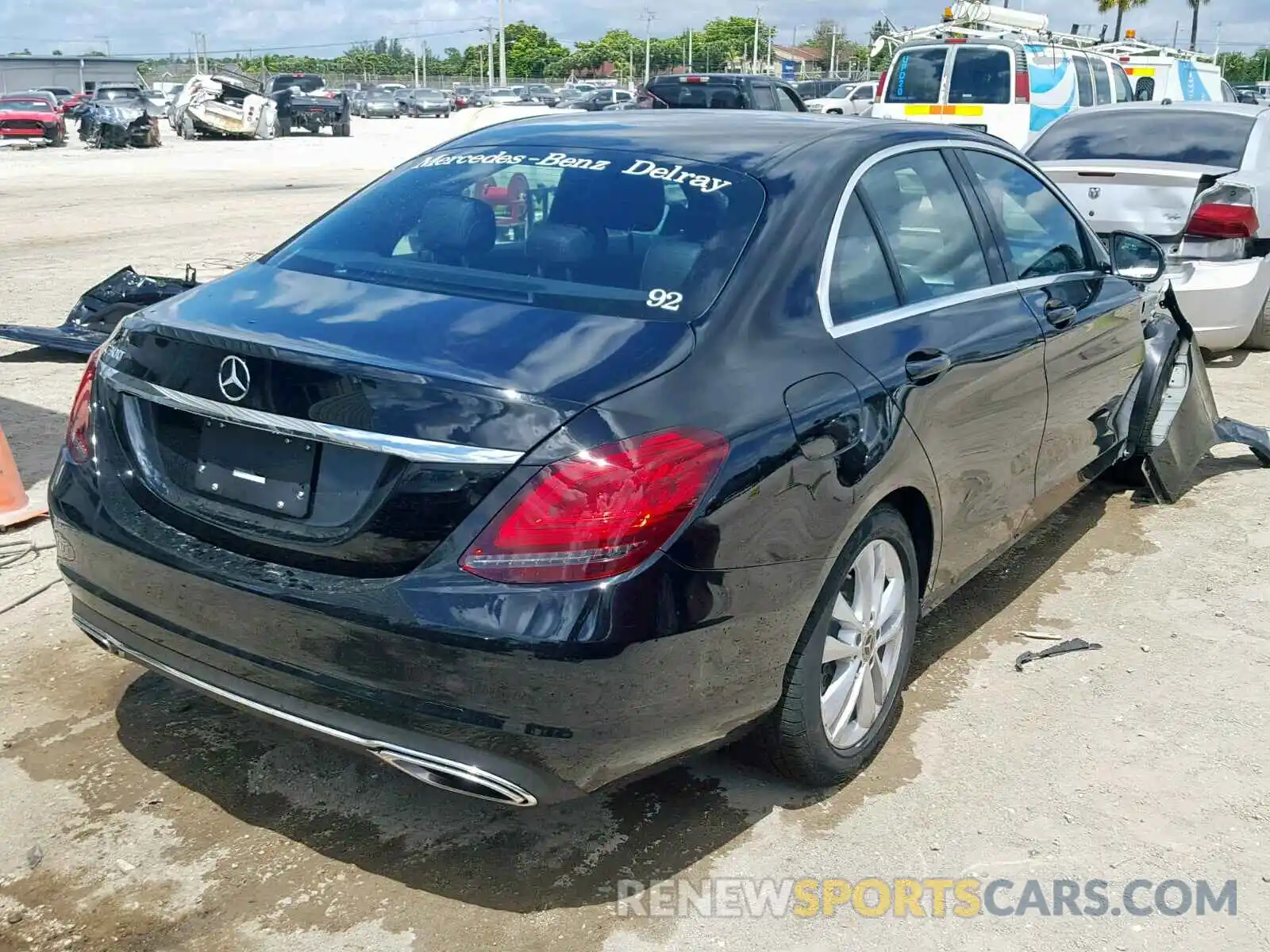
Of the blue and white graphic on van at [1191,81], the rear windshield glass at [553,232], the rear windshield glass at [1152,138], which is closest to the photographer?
the rear windshield glass at [553,232]

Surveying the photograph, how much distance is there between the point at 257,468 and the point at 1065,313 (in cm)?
278

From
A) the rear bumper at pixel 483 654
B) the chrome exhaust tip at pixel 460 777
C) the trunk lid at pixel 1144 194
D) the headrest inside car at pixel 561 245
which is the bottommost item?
the chrome exhaust tip at pixel 460 777

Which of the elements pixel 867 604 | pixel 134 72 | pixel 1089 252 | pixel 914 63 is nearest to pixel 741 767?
pixel 867 604

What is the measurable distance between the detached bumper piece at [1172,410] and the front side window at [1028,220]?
882 mm

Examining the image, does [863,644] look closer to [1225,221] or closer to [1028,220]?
[1028,220]

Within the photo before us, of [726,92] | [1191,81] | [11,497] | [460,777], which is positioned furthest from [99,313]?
[1191,81]

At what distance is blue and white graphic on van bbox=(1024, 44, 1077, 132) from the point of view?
1628cm

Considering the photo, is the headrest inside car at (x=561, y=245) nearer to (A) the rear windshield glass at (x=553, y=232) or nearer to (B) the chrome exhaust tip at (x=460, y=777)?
(A) the rear windshield glass at (x=553, y=232)

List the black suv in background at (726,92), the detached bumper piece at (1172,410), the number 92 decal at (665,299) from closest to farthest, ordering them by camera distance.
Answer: the number 92 decal at (665,299) → the detached bumper piece at (1172,410) → the black suv in background at (726,92)

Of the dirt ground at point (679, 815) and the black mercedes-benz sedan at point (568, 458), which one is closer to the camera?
the black mercedes-benz sedan at point (568, 458)

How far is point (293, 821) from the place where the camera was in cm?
313

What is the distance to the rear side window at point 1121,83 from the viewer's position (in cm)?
1861

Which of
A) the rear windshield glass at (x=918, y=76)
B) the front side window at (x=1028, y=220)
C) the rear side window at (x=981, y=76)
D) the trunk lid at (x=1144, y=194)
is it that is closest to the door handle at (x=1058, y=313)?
the front side window at (x=1028, y=220)

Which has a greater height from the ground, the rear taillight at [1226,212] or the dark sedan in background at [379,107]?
the dark sedan in background at [379,107]
